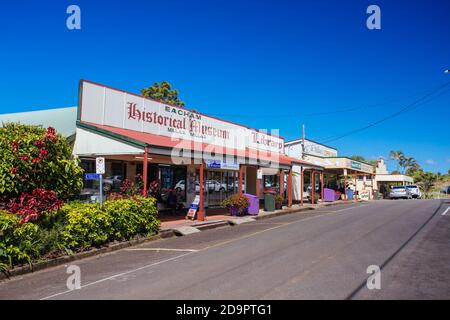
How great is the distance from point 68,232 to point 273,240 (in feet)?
18.1

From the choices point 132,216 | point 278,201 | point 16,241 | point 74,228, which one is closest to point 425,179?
point 278,201

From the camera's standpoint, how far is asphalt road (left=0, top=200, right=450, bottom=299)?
20.9ft

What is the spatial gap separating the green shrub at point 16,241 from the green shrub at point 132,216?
271 centimetres

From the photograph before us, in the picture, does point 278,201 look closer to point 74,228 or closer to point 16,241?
point 74,228

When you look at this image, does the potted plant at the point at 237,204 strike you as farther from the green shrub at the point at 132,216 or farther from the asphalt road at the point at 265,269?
the asphalt road at the point at 265,269

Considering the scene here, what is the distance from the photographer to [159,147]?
48.4 feet

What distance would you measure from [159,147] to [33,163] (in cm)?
521

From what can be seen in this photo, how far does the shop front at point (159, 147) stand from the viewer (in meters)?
15.1

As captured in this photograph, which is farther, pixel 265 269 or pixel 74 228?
pixel 74 228
